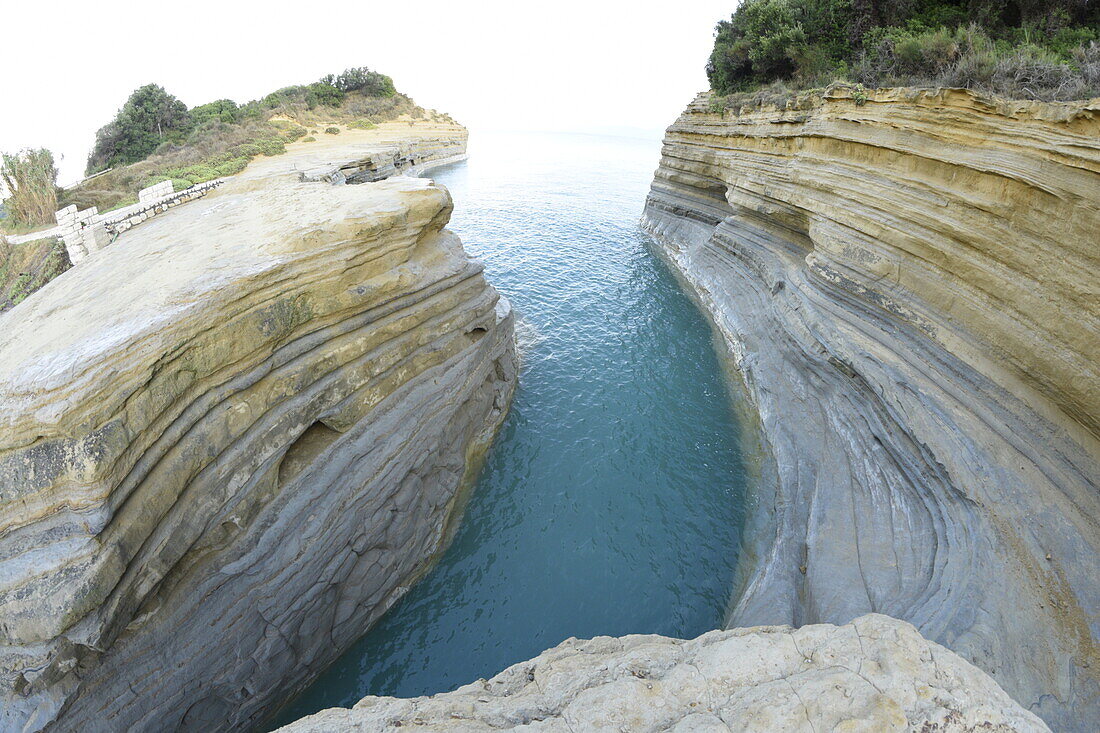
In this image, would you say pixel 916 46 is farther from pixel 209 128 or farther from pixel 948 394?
pixel 209 128

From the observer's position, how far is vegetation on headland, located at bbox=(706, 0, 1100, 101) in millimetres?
12133

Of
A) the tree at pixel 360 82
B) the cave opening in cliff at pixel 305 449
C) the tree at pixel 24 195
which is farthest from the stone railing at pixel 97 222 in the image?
the tree at pixel 360 82

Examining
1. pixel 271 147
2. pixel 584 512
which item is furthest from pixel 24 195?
pixel 584 512

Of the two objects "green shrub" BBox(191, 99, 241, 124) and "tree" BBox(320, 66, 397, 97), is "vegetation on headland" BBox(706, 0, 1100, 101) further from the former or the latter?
"tree" BBox(320, 66, 397, 97)

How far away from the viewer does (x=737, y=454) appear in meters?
13.9

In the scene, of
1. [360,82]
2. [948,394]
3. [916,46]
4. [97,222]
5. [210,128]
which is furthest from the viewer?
[360,82]

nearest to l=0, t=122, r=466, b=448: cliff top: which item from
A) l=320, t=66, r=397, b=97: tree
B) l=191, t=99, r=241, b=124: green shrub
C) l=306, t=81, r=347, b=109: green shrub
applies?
l=191, t=99, r=241, b=124: green shrub

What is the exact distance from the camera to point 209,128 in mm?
40688

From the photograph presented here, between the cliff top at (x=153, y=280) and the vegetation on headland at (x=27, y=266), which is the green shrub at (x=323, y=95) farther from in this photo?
the cliff top at (x=153, y=280)

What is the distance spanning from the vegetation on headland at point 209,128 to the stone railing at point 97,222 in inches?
236

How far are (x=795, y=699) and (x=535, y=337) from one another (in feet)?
51.8

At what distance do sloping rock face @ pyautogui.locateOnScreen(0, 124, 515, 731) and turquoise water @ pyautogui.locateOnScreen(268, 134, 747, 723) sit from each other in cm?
99

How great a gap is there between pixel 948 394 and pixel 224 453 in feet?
44.8

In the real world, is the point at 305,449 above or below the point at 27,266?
below
